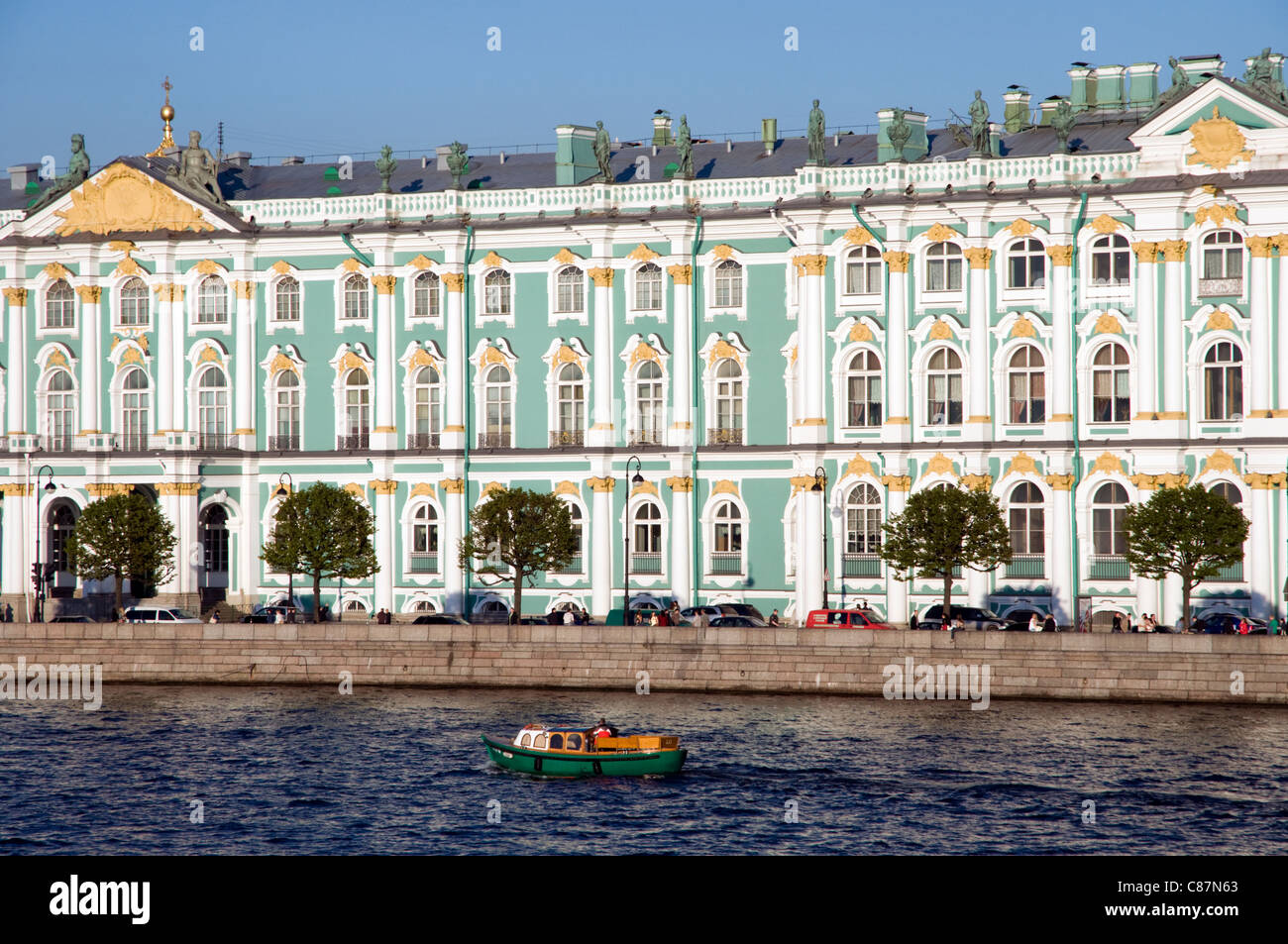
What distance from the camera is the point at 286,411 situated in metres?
64.5

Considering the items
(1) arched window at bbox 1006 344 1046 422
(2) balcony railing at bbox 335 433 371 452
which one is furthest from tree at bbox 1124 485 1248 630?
(2) balcony railing at bbox 335 433 371 452

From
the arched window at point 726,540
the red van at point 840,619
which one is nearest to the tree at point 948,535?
the red van at point 840,619

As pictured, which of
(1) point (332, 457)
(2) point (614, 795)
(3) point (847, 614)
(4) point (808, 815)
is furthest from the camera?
(1) point (332, 457)

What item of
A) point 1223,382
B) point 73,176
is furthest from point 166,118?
point 1223,382

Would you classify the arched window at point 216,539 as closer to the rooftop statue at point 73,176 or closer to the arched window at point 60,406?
the arched window at point 60,406

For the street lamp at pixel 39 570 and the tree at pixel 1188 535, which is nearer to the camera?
the tree at pixel 1188 535

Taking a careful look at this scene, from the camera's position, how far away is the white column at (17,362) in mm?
65812

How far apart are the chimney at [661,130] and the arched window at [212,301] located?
49.8 ft

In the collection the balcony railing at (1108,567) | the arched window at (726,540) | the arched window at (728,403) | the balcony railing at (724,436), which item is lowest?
the balcony railing at (1108,567)

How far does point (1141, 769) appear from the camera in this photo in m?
38.5

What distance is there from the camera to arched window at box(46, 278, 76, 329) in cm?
6606

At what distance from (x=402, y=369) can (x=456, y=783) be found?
26.4m

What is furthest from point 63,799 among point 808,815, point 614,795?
point 808,815
